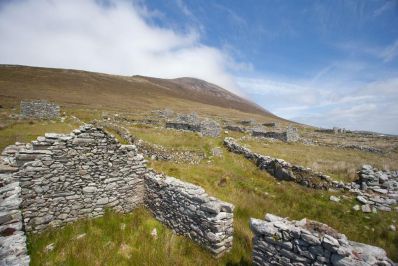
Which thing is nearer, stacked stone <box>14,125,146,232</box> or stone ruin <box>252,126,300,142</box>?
stacked stone <box>14,125,146,232</box>

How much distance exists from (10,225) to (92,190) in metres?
4.06

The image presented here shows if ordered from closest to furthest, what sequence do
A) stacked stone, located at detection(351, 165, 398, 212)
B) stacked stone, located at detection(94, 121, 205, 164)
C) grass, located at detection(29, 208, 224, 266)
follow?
grass, located at detection(29, 208, 224, 266), stacked stone, located at detection(351, 165, 398, 212), stacked stone, located at detection(94, 121, 205, 164)

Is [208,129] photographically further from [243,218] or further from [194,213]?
[194,213]

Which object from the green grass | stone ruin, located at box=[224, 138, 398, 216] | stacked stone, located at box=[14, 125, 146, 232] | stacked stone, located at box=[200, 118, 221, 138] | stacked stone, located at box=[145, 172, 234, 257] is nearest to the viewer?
stacked stone, located at box=[145, 172, 234, 257]

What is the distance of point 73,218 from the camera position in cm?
992

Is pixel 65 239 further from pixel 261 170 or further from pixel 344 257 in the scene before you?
pixel 261 170

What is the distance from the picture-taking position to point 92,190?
34.1ft

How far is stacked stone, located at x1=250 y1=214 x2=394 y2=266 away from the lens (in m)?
5.30

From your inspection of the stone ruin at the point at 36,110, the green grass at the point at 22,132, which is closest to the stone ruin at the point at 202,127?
the green grass at the point at 22,132

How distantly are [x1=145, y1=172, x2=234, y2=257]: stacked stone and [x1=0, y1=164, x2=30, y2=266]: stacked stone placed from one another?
16.2 ft

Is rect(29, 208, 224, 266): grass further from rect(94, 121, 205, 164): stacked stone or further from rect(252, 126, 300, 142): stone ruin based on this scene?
rect(252, 126, 300, 142): stone ruin

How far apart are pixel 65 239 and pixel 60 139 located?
3625 mm

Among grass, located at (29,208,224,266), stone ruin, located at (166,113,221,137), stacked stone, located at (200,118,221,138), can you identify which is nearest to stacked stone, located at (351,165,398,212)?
grass, located at (29,208,224,266)

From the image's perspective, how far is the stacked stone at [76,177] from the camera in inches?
355
